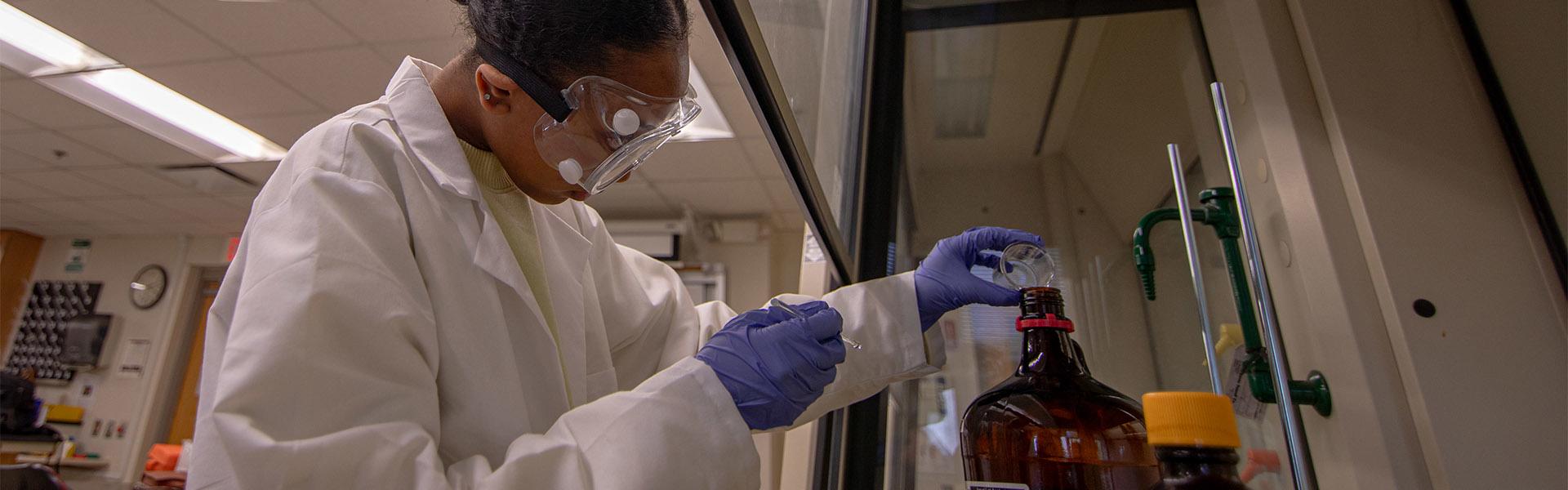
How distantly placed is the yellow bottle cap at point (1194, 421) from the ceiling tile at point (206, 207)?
5.32 m

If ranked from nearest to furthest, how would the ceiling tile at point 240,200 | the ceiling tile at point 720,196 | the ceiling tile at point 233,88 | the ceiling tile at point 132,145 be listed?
1. the ceiling tile at point 233,88
2. the ceiling tile at point 132,145
3. the ceiling tile at point 720,196
4. the ceiling tile at point 240,200

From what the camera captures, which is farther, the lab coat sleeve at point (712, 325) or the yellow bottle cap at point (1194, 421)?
the lab coat sleeve at point (712, 325)

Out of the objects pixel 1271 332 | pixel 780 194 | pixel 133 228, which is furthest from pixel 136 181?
pixel 1271 332

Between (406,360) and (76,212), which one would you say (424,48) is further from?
→ (76,212)

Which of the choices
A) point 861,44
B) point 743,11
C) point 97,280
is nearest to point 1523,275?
point 743,11

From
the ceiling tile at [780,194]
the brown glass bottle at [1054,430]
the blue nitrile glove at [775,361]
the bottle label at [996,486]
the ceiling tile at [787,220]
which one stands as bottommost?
the bottle label at [996,486]

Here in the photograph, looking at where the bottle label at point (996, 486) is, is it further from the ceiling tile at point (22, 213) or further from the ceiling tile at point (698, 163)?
the ceiling tile at point (22, 213)

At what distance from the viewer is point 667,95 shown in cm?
83

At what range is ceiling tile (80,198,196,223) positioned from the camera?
4.45 m

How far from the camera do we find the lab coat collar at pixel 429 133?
0.78 m

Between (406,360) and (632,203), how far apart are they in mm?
3859

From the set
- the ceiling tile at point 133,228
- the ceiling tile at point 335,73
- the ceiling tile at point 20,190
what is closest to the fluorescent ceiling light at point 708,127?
the ceiling tile at point 335,73

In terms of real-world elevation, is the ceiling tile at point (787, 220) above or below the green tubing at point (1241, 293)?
above

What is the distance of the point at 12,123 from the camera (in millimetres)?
3363
